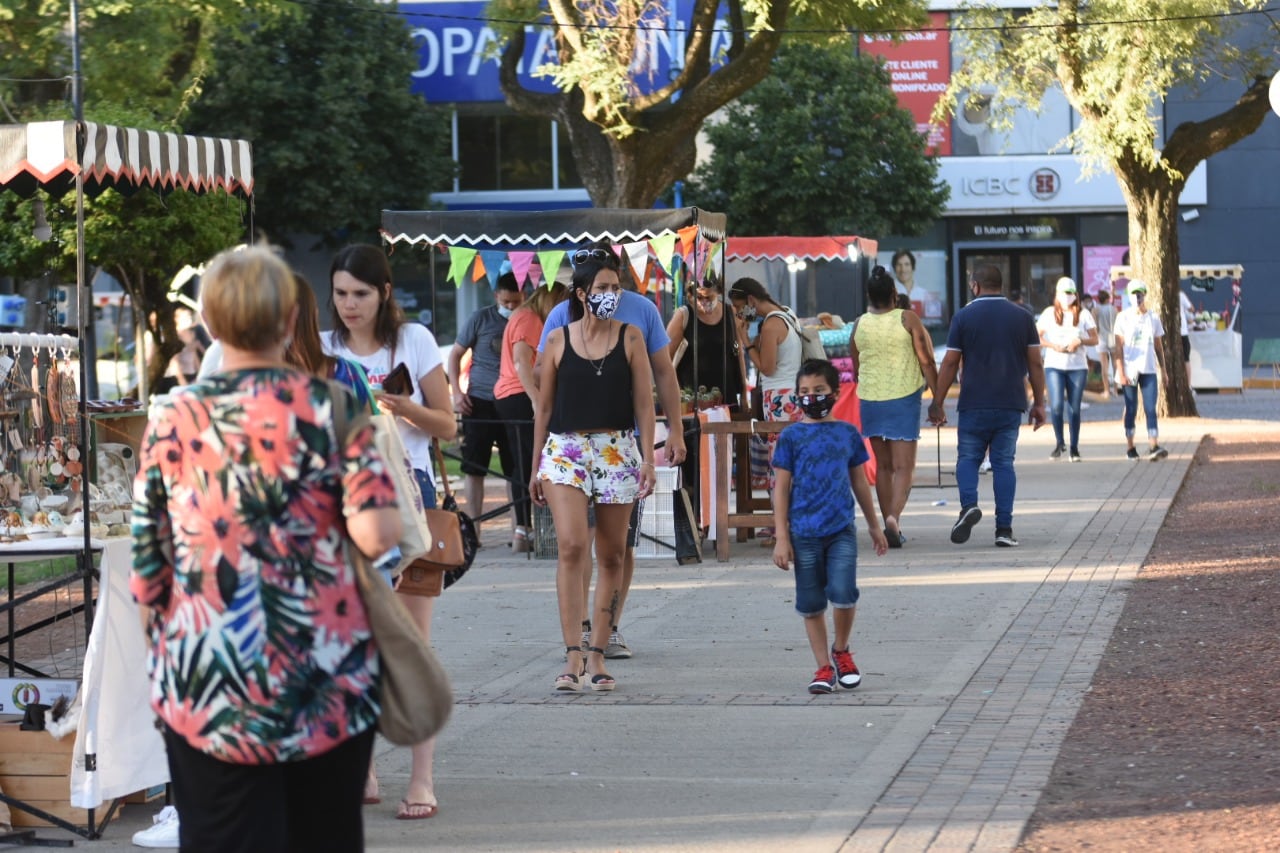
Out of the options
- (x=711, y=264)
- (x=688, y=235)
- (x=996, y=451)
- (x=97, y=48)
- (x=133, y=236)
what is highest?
(x=97, y=48)

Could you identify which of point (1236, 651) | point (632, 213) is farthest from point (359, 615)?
point (632, 213)

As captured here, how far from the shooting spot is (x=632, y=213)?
12.0 metres

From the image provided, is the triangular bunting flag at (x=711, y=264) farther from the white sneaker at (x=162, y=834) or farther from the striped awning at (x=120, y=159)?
the white sneaker at (x=162, y=834)

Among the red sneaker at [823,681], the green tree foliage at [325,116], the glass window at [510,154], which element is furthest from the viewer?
the glass window at [510,154]

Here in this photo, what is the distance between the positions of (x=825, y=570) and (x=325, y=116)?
27.4 meters

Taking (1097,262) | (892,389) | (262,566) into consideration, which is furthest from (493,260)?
(1097,262)

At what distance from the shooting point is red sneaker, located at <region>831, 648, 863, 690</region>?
297 inches

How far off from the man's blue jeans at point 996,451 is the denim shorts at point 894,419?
32 cm

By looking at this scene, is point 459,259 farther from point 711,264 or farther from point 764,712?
point 764,712

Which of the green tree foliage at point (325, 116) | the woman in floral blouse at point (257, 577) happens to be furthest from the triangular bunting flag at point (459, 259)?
the green tree foliage at point (325, 116)

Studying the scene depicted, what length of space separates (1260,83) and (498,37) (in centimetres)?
976

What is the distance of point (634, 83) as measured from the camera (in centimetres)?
1942

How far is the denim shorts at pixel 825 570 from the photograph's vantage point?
24.0ft

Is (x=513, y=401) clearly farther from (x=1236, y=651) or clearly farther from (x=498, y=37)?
(x=498, y=37)
